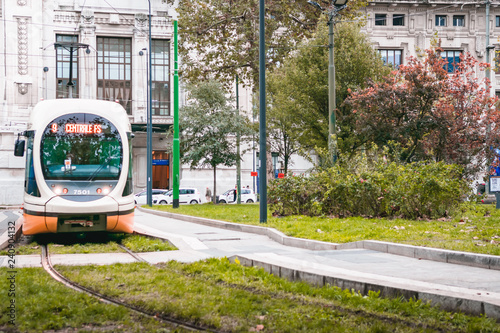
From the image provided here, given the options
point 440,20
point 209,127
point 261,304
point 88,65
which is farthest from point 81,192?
point 440,20

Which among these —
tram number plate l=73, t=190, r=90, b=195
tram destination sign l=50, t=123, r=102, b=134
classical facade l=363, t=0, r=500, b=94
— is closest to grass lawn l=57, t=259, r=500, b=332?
tram number plate l=73, t=190, r=90, b=195

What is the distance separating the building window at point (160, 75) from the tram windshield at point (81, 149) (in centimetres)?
3476

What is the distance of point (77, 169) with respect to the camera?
12.5 m

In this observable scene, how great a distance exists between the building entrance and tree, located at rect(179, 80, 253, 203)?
1713cm

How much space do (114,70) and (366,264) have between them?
1620 inches

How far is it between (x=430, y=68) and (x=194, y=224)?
1149 cm

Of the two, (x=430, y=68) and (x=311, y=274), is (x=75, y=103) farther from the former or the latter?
(x=430, y=68)

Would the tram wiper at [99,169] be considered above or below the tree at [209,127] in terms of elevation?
below

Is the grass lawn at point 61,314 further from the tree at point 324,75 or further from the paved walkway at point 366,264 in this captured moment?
the tree at point 324,75

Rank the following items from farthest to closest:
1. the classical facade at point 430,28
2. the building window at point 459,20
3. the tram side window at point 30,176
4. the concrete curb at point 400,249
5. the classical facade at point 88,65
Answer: the building window at point 459,20
the classical facade at point 430,28
the classical facade at point 88,65
the tram side window at point 30,176
the concrete curb at point 400,249

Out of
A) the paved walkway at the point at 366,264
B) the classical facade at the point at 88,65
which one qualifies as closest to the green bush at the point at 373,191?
the paved walkway at the point at 366,264

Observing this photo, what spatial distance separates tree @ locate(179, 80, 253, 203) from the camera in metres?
32.2

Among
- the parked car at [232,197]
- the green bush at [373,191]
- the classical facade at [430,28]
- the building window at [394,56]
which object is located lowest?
the parked car at [232,197]

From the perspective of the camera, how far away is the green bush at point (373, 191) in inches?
611
